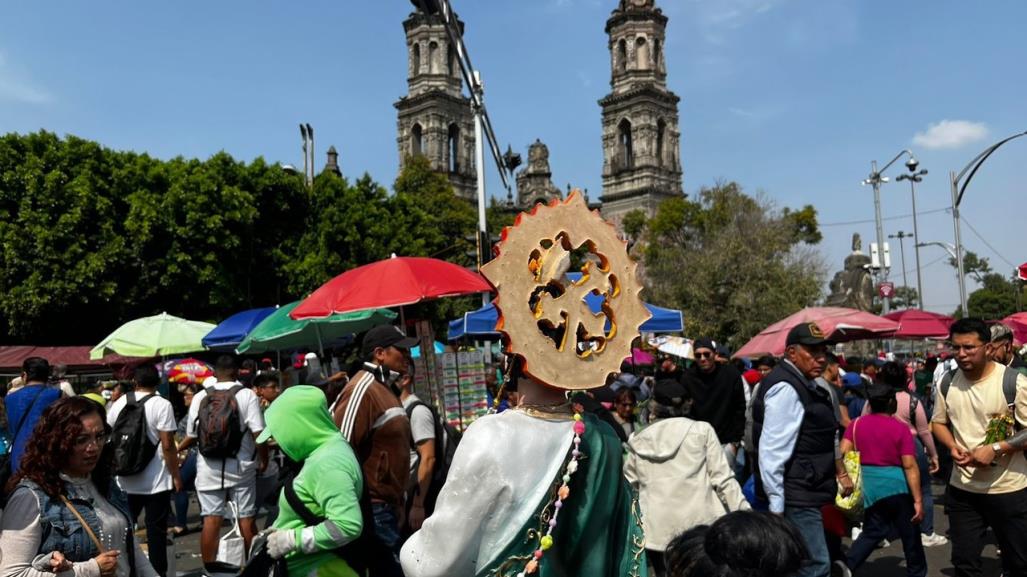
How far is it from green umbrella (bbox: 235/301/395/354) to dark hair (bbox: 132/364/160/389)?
303 cm

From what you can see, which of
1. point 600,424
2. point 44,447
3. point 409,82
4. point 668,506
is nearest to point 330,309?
point 668,506

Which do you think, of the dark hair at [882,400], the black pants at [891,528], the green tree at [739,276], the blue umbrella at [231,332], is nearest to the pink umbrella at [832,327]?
the dark hair at [882,400]

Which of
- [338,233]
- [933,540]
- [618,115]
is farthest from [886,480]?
[618,115]

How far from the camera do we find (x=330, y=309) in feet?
25.4

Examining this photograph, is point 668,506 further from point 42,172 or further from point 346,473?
point 42,172

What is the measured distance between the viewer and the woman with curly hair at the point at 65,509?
3232mm

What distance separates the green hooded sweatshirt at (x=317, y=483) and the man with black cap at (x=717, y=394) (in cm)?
453

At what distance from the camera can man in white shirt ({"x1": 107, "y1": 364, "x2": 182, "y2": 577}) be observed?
21.8 feet

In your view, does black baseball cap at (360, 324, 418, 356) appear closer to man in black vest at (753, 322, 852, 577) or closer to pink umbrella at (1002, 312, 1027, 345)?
man in black vest at (753, 322, 852, 577)

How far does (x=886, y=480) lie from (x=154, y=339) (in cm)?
959

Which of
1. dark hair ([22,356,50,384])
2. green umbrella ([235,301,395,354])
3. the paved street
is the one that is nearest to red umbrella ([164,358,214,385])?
green umbrella ([235,301,395,354])

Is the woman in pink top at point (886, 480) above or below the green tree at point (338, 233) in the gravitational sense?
below

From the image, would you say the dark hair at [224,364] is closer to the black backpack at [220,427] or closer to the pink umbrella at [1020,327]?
the black backpack at [220,427]

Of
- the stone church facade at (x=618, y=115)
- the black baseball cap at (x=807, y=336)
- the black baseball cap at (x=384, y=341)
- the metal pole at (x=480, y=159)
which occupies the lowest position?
the black baseball cap at (x=807, y=336)
